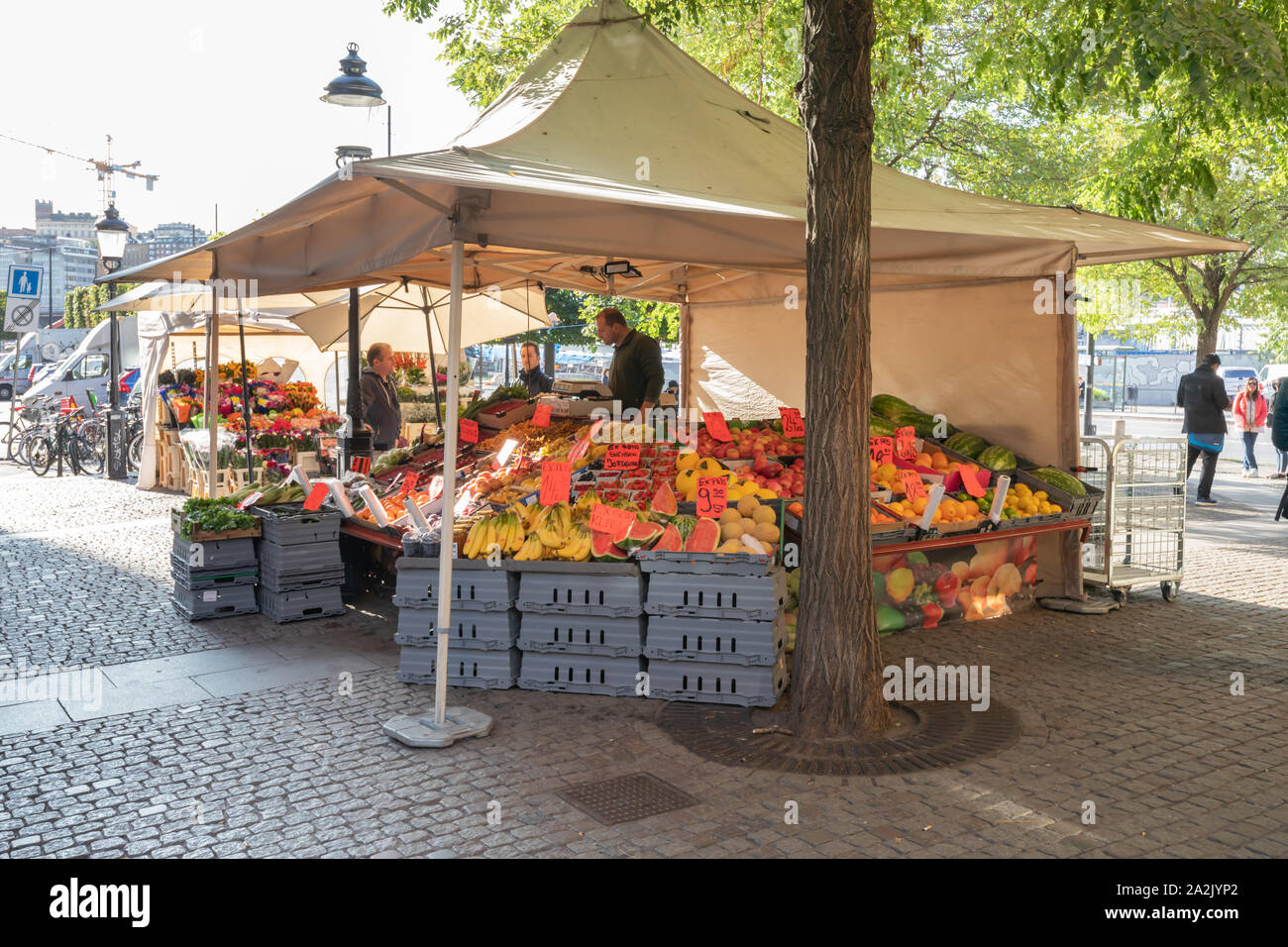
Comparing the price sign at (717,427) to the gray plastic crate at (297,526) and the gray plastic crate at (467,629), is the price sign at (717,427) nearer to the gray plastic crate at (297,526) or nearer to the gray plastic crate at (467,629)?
the gray plastic crate at (467,629)

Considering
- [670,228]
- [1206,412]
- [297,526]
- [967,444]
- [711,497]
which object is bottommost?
[297,526]

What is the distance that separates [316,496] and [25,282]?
1253cm

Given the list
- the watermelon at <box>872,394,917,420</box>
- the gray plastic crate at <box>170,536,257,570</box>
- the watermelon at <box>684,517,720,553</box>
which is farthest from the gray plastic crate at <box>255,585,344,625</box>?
the watermelon at <box>872,394,917,420</box>

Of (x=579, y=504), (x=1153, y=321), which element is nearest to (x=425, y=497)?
(x=579, y=504)

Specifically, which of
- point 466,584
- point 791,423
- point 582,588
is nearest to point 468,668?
point 466,584

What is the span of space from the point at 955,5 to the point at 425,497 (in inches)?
471

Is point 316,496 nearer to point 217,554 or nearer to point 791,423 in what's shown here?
point 217,554

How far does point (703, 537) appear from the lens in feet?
20.5

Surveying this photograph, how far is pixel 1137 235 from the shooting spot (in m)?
7.79

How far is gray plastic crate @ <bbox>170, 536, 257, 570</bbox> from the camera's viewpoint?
26.3ft

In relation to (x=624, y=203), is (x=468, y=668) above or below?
below

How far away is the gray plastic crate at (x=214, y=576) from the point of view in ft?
26.3

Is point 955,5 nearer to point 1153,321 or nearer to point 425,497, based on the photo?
point 1153,321

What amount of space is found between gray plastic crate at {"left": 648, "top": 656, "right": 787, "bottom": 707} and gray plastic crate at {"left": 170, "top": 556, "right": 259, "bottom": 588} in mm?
3884
